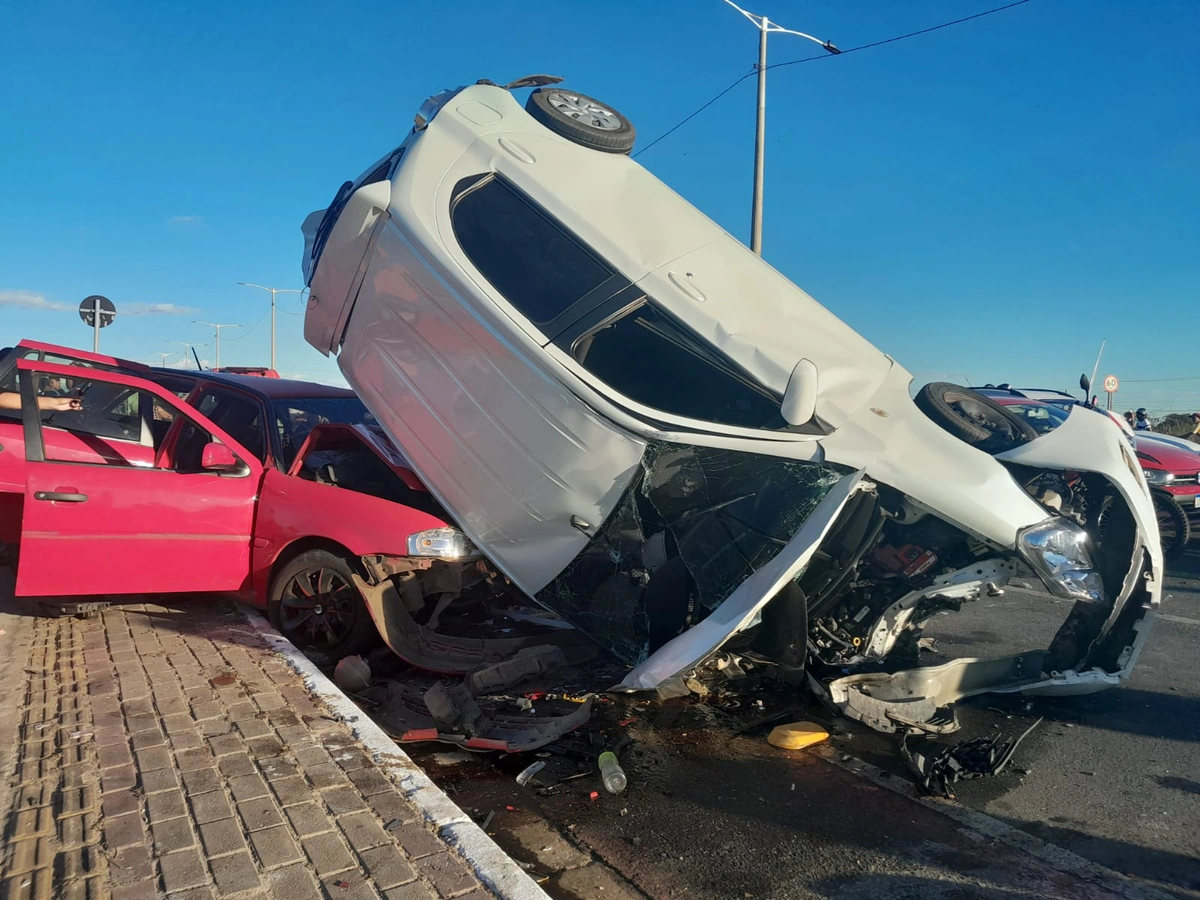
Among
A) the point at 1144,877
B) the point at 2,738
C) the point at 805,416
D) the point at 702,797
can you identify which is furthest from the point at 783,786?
the point at 2,738

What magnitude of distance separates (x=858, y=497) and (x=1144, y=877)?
1741 mm

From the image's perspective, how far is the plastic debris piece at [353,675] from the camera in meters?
4.67

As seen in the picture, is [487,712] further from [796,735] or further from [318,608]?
[796,735]

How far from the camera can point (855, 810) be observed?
11.3ft

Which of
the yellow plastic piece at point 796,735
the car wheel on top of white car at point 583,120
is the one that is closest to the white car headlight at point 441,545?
the yellow plastic piece at point 796,735

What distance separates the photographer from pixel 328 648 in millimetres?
5078

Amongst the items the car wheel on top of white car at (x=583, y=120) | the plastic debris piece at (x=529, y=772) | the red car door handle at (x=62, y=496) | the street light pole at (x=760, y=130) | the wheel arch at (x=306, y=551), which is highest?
the street light pole at (x=760, y=130)

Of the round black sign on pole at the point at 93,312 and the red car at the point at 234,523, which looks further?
the round black sign on pole at the point at 93,312

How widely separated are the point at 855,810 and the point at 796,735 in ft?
2.05

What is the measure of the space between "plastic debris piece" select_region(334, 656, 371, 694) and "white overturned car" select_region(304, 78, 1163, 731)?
3.23 feet

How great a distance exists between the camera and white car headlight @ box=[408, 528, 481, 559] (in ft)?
15.8

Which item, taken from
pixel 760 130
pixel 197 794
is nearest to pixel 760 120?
pixel 760 130

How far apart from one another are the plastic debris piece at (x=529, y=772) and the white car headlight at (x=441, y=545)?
1.41 m

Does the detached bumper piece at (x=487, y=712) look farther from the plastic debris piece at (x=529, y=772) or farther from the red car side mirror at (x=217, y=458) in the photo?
the red car side mirror at (x=217, y=458)
